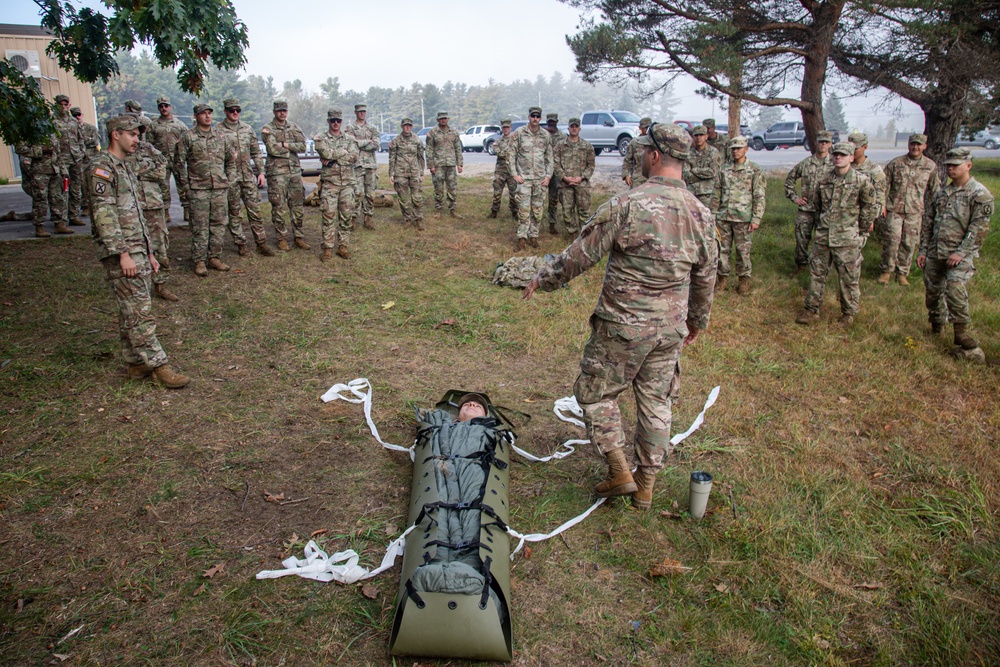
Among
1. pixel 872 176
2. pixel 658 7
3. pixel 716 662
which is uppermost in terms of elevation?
pixel 658 7

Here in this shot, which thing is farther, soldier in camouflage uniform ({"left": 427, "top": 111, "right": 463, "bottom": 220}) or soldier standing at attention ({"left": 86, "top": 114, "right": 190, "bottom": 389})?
soldier in camouflage uniform ({"left": 427, "top": 111, "right": 463, "bottom": 220})

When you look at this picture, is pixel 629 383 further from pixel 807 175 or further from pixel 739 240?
pixel 807 175

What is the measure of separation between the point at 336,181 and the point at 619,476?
7.39m

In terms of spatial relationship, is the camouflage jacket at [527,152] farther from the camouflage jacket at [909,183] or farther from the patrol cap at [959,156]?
the patrol cap at [959,156]

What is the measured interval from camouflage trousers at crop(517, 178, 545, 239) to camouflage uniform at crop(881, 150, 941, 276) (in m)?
5.28

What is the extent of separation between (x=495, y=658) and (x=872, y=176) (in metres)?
7.69

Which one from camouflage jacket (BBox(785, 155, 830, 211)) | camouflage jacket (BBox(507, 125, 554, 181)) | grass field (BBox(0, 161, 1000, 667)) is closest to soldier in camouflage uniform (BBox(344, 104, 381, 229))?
camouflage jacket (BBox(507, 125, 554, 181))

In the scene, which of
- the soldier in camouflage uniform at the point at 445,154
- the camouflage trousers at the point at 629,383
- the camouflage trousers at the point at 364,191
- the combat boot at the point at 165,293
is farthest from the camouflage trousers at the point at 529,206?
the camouflage trousers at the point at 629,383

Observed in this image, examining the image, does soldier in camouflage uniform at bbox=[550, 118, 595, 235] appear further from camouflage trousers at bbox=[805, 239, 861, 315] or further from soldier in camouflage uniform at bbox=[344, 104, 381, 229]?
camouflage trousers at bbox=[805, 239, 861, 315]

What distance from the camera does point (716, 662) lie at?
9.63 ft

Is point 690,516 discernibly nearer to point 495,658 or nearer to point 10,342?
point 495,658

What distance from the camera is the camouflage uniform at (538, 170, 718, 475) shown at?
3537 mm

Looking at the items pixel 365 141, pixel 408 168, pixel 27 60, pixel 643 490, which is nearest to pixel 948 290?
pixel 643 490

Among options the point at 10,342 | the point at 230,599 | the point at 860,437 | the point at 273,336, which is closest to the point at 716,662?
the point at 230,599
